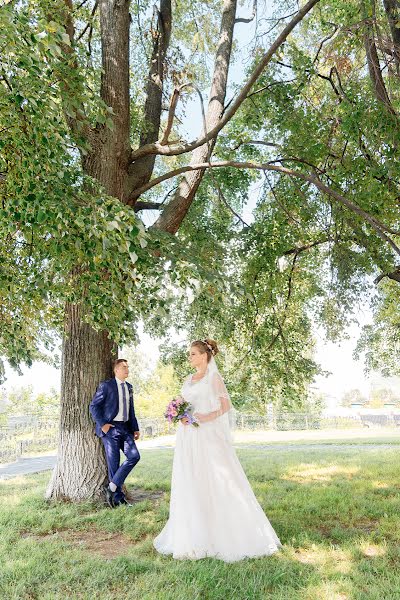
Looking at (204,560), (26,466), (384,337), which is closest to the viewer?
(204,560)

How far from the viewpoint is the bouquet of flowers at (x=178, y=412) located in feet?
17.1

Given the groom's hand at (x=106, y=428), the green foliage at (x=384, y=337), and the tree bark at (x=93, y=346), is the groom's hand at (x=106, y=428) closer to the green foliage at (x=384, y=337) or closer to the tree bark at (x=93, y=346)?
the tree bark at (x=93, y=346)

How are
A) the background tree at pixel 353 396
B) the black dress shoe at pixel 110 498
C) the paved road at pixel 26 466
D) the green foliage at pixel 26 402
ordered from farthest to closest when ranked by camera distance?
the background tree at pixel 353 396 → the green foliage at pixel 26 402 → the paved road at pixel 26 466 → the black dress shoe at pixel 110 498

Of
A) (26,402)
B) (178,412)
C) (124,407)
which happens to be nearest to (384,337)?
(124,407)

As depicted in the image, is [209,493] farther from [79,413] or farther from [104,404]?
[79,413]

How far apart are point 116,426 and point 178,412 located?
6.98 ft

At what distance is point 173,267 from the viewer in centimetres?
505

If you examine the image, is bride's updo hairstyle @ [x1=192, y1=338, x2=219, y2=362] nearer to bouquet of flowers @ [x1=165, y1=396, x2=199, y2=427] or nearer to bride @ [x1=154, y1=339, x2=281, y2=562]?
bride @ [x1=154, y1=339, x2=281, y2=562]

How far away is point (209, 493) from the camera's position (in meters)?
5.02

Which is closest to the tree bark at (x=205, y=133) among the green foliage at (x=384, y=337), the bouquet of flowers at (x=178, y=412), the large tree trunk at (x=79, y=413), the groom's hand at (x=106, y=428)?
the large tree trunk at (x=79, y=413)

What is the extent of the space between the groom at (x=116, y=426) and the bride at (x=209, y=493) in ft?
5.81

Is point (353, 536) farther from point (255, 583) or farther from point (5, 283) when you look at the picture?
point (5, 283)

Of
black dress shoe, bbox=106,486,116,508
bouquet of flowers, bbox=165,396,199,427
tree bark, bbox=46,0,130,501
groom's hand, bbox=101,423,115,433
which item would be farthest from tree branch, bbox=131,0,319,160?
black dress shoe, bbox=106,486,116,508

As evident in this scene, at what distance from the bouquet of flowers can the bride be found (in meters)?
0.05
